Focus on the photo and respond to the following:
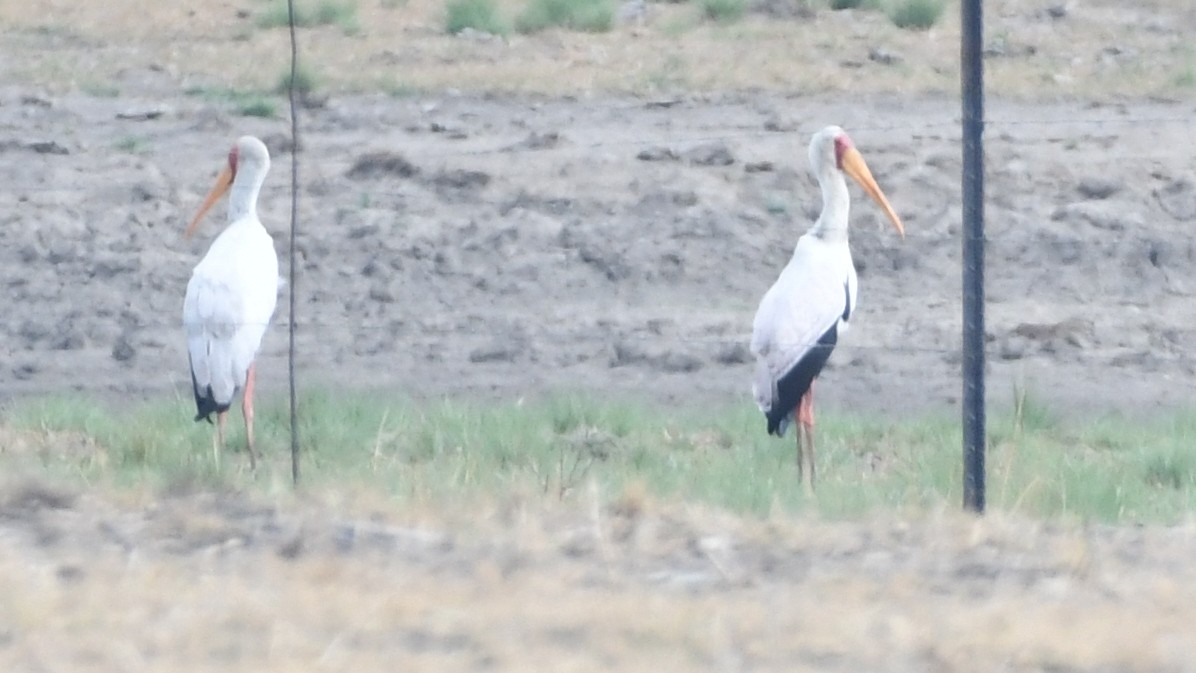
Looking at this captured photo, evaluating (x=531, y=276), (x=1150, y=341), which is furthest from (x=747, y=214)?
(x=1150, y=341)

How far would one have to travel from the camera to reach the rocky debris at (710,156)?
1420 cm

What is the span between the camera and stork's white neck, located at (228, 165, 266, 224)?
31.0 ft

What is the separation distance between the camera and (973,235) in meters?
6.53

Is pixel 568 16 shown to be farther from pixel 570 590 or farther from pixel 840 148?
pixel 570 590

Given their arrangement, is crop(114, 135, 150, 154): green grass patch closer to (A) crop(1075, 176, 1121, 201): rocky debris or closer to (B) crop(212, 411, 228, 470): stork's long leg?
(A) crop(1075, 176, 1121, 201): rocky debris

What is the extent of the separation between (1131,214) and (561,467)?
6.95 metres

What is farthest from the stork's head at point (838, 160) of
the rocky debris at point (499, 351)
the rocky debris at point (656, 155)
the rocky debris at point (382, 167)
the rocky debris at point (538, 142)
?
the rocky debris at point (538, 142)

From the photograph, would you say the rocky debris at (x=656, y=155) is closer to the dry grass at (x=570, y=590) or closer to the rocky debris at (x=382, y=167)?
the rocky debris at (x=382, y=167)

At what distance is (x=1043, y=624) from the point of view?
525 cm

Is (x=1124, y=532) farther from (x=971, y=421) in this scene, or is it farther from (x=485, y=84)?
(x=485, y=84)

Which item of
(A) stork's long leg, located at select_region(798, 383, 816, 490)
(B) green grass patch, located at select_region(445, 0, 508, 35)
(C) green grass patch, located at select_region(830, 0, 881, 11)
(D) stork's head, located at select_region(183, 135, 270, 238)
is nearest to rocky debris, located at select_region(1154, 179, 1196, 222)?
(A) stork's long leg, located at select_region(798, 383, 816, 490)

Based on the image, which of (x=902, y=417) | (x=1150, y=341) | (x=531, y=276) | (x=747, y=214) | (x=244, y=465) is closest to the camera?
(x=244, y=465)

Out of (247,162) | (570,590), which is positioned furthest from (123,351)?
(570,590)

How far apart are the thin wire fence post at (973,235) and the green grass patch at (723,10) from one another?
13651 millimetres
